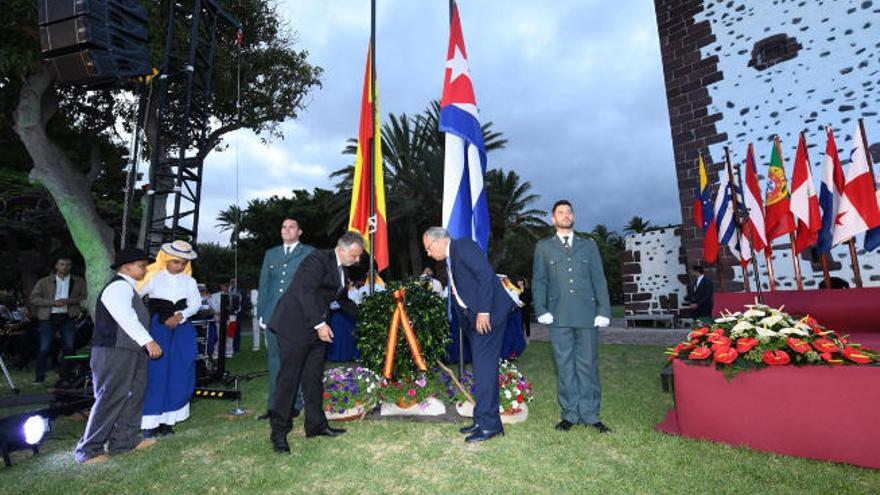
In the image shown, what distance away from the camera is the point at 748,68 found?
1032 centimetres

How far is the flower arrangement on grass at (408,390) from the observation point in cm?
455

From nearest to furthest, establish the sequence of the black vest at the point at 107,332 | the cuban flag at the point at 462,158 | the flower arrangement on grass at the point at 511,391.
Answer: the black vest at the point at 107,332
the flower arrangement on grass at the point at 511,391
the cuban flag at the point at 462,158

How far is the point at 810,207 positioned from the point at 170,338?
28.8 ft

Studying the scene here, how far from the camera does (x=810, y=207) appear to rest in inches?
263

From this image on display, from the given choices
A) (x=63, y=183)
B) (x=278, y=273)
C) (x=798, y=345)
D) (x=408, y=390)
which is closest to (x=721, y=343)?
(x=798, y=345)

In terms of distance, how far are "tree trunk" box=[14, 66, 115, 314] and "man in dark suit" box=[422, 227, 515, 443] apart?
904 cm

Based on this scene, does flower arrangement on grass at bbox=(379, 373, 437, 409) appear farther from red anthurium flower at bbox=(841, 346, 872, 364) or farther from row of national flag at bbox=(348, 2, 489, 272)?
red anthurium flower at bbox=(841, 346, 872, 364)

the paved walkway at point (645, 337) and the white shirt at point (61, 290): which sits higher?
the white shirt at point (61, 290)

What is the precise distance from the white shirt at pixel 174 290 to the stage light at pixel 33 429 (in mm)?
1342

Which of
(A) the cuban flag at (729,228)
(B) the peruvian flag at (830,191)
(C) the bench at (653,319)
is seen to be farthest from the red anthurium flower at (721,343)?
(C) the bench at (653,319)

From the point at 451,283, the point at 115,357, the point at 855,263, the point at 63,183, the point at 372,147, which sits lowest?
the point at 115,357

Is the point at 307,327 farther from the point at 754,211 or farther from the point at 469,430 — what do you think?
the point at 754,211

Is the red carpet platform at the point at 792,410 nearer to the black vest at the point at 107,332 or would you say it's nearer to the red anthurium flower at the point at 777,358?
the red anthurium flower at the point at 777,358

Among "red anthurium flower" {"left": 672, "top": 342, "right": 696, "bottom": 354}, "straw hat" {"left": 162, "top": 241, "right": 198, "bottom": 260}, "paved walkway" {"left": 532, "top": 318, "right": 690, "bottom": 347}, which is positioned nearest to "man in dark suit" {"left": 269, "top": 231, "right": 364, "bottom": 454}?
"straw hat" {"left": 162, "top": 241, "right": 198, "bottom": 260}
